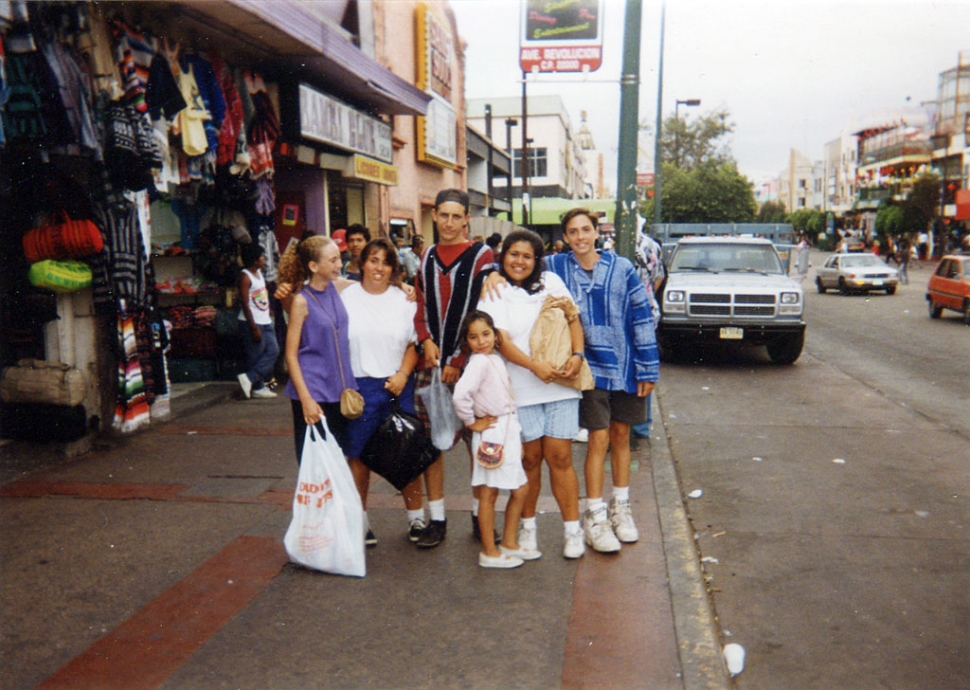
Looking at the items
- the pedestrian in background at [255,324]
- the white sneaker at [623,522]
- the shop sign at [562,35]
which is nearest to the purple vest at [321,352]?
the white sneaker at [623,522]

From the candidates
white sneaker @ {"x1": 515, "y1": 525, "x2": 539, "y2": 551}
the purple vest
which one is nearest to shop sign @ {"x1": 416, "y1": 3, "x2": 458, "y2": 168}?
the purple vest

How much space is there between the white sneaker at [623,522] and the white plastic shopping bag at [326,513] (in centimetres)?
150

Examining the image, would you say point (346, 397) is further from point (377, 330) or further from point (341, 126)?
point (341, 126)

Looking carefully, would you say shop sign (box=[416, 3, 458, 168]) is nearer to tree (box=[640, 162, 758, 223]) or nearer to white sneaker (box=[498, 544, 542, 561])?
white sneaker (box=[498, 544, 542, 561])

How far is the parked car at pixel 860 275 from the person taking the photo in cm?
2580

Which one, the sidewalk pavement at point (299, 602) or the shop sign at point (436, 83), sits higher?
the shop sign at point (436, 83)

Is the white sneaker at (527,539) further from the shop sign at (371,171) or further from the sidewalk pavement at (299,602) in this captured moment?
the shop sign at (371,171)

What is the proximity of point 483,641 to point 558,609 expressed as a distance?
47cm

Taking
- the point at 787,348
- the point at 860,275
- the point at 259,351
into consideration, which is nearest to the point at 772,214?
the point at 860,275

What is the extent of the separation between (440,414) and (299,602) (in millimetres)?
1164

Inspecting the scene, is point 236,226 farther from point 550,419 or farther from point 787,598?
point 787,598

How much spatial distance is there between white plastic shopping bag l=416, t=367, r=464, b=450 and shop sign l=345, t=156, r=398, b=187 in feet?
27.4

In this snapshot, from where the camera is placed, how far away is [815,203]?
123m

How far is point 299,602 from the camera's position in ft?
12.9
